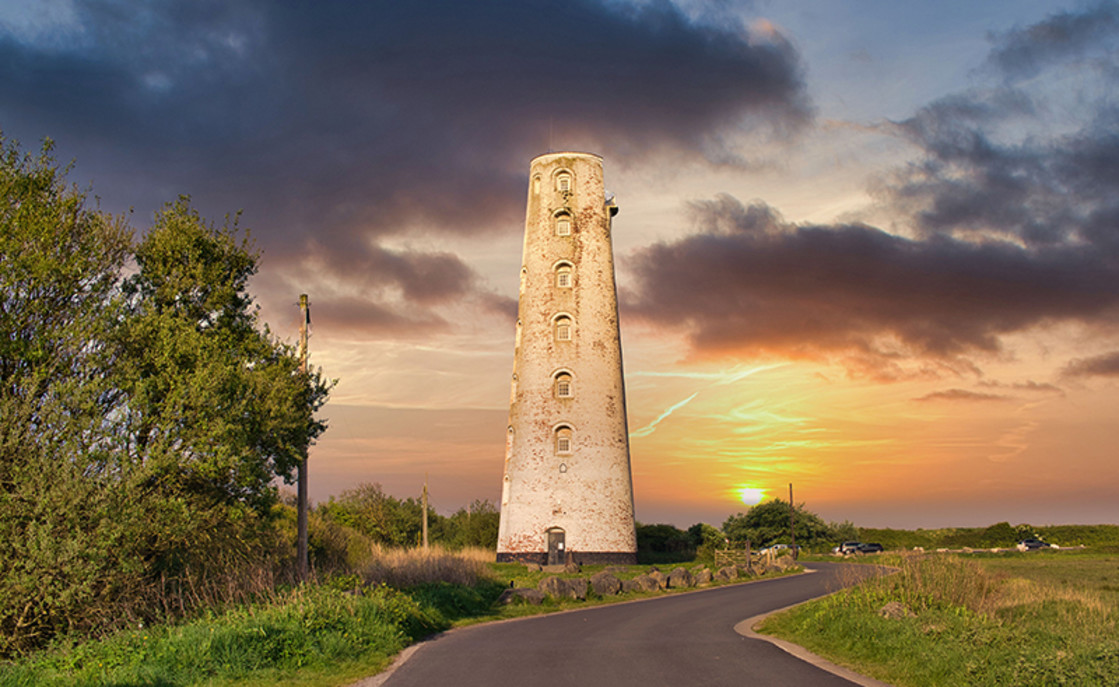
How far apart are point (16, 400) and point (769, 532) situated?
6424 cm

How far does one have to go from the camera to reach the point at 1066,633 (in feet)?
43.5

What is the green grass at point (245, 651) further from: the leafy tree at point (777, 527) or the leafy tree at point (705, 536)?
the leafy tree at point (777, 527)

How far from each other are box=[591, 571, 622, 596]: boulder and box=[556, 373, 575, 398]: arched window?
13.9 m

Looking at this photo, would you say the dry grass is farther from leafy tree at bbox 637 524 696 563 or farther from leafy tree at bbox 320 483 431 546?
leafy tree at bbox 637 524 696 563

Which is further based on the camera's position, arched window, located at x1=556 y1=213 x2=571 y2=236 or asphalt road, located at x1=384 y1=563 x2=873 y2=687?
arched window, located at x1=556 y1=213 x2=571 y2=236

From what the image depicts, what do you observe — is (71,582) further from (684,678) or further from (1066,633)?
(1066,633)

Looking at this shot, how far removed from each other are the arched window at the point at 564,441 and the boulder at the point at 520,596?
51.8 feet

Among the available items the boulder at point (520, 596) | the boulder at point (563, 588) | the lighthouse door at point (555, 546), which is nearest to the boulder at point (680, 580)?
the boulder at point (563, 588)

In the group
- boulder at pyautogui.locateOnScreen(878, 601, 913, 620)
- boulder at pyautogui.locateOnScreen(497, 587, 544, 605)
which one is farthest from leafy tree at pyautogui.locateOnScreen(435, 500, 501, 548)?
boulder at pyautogui.locateOnScreen(878, 601, 913, 620)

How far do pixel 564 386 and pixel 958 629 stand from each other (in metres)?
28.8

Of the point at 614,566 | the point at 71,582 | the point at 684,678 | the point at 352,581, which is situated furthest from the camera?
the point at 614,566

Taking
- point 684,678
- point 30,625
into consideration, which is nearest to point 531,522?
point 30,625

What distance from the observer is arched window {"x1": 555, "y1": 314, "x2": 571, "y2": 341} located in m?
42.4

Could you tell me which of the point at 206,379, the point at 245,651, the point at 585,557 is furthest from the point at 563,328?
the point at 245,651
